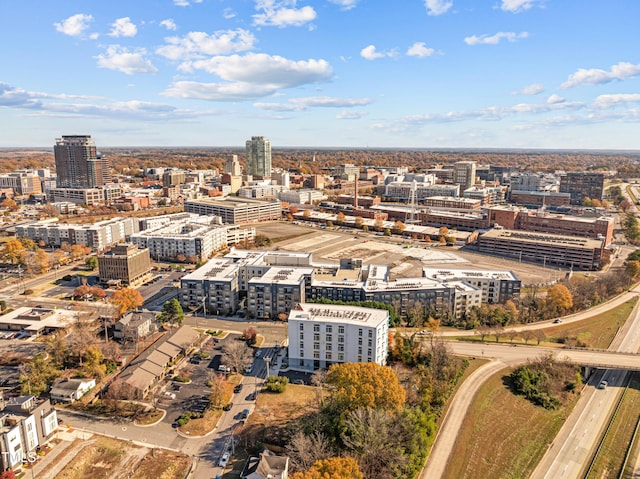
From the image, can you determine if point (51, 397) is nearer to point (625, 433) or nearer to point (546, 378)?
point (546, 378)

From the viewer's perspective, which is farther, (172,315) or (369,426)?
(172,315)

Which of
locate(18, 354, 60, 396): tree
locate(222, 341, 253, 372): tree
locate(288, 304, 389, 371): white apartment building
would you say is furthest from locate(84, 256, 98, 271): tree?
locate(288, 304, 389, 371): white apartment building

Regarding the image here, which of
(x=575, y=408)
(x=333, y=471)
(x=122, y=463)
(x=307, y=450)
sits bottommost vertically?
(x=575, y=408)

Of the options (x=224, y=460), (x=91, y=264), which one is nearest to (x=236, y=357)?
(x=224, y=460)

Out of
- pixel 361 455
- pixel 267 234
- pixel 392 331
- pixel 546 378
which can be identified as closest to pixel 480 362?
pixel 546 378

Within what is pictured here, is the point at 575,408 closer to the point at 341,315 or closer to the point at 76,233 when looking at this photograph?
the point at 341,315

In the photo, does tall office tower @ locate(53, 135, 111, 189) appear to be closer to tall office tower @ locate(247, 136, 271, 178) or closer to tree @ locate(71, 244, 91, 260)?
tall office tower @ locate(247, 136, 271, 178)
